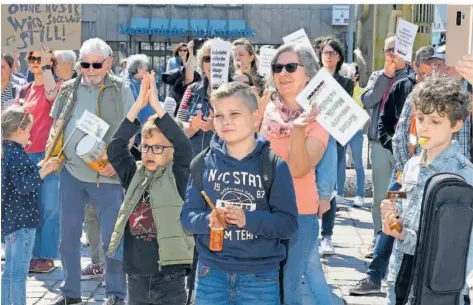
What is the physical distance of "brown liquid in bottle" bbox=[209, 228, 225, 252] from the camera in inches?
167

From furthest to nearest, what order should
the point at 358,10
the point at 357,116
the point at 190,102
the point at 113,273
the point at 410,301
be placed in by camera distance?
1. the point at 358,10
2. the point at 190,102
3. the point at 113,273
4. the point at 357,116
5. the point at 410,301

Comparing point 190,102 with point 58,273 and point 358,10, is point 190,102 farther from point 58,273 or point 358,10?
point 358,10

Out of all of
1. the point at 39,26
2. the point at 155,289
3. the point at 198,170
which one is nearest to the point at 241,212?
the point at 198,170

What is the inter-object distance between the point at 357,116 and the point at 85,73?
92.4 inches

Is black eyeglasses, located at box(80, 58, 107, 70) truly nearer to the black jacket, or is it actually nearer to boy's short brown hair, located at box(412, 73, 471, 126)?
the black jacket

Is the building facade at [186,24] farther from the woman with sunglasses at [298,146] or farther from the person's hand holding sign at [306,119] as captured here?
the person's hand holding sign at [306,119]

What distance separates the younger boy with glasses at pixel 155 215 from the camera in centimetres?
541

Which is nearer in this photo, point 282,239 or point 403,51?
point 282,239

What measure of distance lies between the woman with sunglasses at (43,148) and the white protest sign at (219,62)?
1421 millimetres

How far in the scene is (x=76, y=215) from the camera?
6617mm

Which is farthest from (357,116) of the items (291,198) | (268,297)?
(268,297)

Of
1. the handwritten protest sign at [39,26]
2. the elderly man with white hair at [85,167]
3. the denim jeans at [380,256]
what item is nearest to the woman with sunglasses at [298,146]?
the denim jeans at [380,256]

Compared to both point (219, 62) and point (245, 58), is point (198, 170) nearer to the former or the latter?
point (219, 62)

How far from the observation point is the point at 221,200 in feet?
14.6
